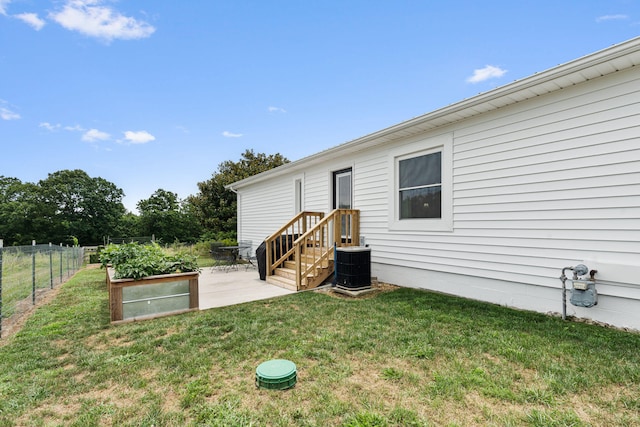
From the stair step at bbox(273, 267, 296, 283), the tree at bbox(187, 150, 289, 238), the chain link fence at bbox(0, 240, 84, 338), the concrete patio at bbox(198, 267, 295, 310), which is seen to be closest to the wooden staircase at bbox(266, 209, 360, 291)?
the stair step at bbox(273, 267, 296, 283)

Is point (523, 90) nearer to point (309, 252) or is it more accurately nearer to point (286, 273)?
point (309, 252)

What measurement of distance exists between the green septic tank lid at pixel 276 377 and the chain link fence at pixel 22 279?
360 centimetres

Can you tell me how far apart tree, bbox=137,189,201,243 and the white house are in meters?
22.6

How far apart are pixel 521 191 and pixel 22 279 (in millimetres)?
7772

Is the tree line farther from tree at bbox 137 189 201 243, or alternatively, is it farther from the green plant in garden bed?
the green plant in garden bed

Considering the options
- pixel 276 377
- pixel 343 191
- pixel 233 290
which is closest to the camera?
pixel 276 377

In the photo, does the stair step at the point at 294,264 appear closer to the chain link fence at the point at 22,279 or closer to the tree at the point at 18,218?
the chain link fence at the point at 22,279

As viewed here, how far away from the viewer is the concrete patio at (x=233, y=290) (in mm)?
5156

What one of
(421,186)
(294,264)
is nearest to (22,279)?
(294,264)

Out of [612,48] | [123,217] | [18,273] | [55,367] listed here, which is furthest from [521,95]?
[123,217]

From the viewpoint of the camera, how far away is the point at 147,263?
4293 mm

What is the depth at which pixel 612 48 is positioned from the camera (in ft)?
10.2

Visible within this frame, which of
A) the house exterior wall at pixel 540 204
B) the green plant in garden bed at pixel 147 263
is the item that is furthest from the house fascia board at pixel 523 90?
the green plant in garden bed at pixel 147 263

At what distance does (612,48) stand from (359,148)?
4176 millimetres
